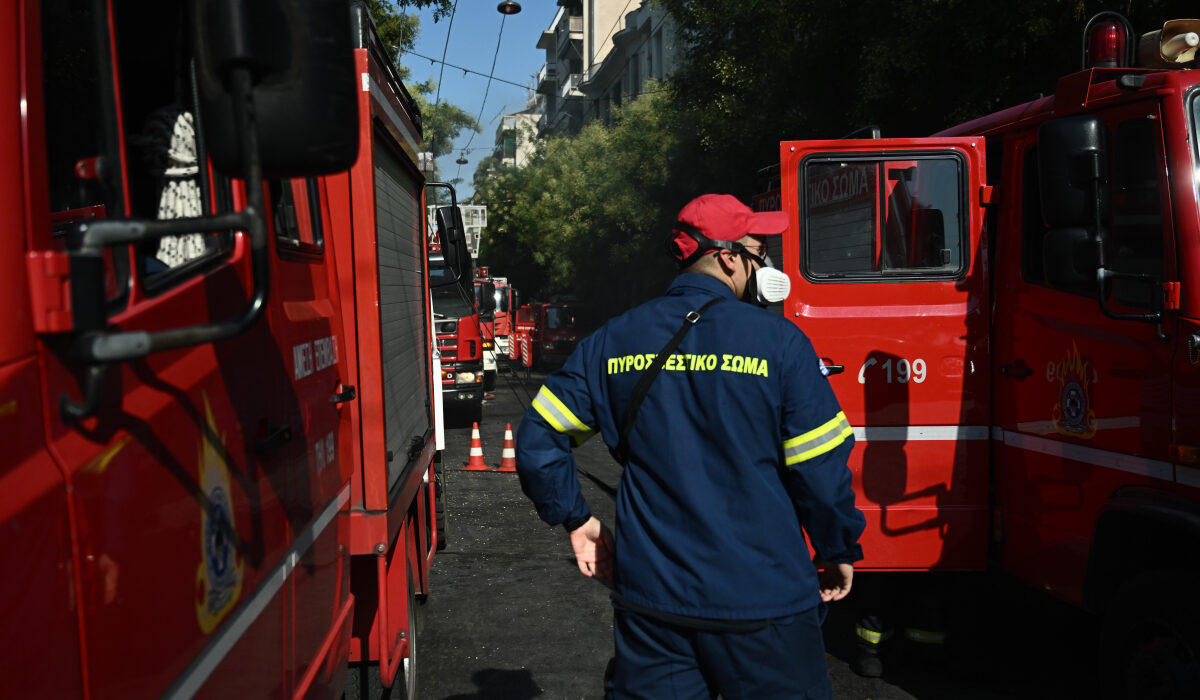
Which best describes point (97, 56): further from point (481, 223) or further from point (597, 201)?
point (597, 201)

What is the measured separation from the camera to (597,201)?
110ft

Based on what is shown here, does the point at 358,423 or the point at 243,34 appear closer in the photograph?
the point at 243,34

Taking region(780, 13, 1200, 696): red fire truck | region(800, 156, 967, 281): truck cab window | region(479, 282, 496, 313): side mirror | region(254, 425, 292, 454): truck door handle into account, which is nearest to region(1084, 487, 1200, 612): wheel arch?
region(780, 13, 1200, 696): red fire truck

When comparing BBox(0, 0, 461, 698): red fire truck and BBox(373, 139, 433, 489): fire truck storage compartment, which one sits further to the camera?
BBox(373, 139, 433, 489): fire truck storage compartment

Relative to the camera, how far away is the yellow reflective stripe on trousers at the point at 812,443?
8.50 feet

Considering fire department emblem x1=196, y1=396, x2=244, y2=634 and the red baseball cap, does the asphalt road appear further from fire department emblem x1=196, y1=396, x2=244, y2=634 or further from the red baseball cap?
fire department emblem x1=196, y1=396, x2=244, y2=634

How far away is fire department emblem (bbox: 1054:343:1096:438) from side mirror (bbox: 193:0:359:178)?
11.3ft

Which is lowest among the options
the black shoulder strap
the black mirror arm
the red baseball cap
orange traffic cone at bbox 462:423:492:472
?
orange traffic cone at bbox 462:423:492:472

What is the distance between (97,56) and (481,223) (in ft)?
62.2

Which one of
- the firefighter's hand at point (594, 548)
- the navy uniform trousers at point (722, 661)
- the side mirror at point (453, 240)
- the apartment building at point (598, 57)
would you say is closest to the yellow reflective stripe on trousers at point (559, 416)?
the firefighter's hand at point (594, 548)

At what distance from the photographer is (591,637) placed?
5.95 meters

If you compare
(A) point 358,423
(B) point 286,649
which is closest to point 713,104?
(A) point 358,423

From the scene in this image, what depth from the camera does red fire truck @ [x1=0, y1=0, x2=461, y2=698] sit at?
1.31 meters

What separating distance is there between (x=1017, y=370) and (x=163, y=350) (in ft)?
13.5
